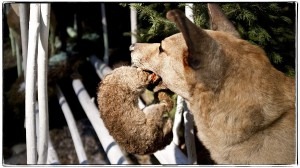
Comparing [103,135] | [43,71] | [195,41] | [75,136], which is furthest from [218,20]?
[75,136]

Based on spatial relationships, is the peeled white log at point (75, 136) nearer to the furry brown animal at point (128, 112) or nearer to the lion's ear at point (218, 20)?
the furry brown animal at point (128, 112)

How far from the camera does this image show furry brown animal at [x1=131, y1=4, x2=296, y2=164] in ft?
5.48

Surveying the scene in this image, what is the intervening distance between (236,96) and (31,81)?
3.04 ft

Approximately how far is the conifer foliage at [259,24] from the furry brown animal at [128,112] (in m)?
0.30

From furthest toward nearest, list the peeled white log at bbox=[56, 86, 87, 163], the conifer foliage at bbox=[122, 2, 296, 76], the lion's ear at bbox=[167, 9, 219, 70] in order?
the peeled white log at bbox=[56, 86, 87, 163], the conifer foliage at bbox=[122, 2, 296, 76], the lion's ear at bbox=[167, 9, 219, 70]

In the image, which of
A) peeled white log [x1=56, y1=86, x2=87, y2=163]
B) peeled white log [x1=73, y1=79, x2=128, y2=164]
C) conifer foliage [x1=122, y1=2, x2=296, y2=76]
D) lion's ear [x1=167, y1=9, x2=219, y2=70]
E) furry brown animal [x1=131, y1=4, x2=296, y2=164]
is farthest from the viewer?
peeled white log [x1=56, y1=86, x2=87, y2=163]

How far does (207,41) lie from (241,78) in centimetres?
27

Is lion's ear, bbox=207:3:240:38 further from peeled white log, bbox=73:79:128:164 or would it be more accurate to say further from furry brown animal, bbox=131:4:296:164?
peeled white log, bbox=73:79:128:164

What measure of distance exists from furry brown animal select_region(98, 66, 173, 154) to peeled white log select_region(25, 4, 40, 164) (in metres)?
0.31

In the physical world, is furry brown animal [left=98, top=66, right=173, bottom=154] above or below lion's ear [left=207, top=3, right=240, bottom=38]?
below

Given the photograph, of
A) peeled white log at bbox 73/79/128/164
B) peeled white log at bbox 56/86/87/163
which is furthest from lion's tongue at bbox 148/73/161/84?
peeled white log at bbox 56/86/87/163

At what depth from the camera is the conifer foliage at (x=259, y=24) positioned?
1.99m

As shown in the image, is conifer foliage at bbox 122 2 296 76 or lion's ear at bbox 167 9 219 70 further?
conifer foliage at bbox 122 2 296 76

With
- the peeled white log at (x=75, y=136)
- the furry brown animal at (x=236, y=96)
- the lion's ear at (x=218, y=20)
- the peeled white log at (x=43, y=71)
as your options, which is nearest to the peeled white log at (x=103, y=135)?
the peeled white log at (x=75, y=136)
